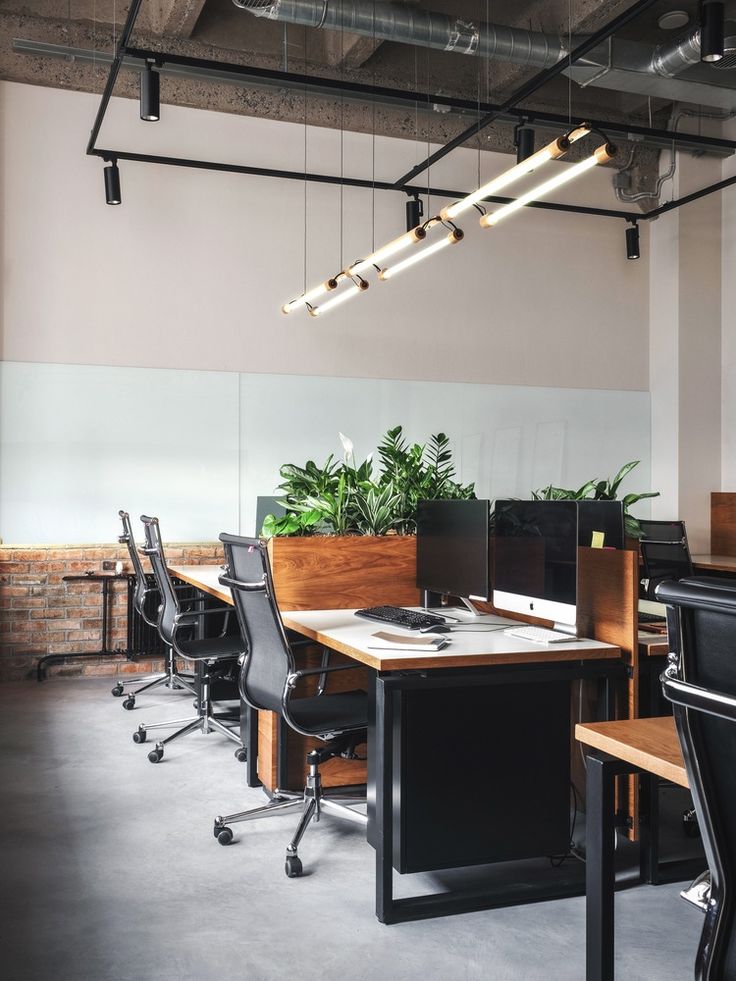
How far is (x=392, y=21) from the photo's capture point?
6246mm

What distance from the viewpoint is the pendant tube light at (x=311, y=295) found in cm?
593

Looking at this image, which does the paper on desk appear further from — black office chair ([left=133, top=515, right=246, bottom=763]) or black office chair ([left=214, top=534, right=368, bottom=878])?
black office chair ([left=133, top=515, right=246, bottom=763])

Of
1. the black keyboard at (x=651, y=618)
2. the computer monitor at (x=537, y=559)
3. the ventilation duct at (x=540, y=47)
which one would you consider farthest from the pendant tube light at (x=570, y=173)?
the ventilation duct at (x=540, y=47)

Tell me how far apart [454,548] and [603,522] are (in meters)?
0.91

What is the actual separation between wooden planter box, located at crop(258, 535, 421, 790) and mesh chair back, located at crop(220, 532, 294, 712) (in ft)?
1.14

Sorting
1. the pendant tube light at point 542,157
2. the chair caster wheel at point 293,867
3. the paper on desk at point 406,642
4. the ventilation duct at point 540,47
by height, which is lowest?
the chair caster wheel at point 293,867

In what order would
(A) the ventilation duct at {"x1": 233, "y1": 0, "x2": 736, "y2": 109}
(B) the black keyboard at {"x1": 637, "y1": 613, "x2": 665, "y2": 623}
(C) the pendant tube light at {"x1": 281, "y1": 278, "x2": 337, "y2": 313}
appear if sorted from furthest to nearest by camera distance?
1. (A) the ventilation duct at {"x1": 233, "y1": 0, "x2": 736, "y2": 109}
2. (C) the pendant tube light at {"x1": 281, "y1": 278, "x2": 337, "y2": 313}
3. (B) the black keyboard at {"x1": 637, "y1": 613, "x2": 665, "y2": 623}

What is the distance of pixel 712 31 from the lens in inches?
168

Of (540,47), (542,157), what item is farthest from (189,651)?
(540,47)

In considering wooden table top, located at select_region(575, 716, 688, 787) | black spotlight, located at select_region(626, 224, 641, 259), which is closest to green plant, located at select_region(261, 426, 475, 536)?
wooden table top, located at select_region(575, 716, 688, 787)

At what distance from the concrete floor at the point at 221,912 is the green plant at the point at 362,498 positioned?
1176 millimetres

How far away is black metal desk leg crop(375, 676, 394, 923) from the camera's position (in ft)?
9.09

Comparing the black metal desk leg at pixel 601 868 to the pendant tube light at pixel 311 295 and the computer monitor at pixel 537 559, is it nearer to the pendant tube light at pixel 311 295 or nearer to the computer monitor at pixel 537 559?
the computer monitor at pixel 537 559

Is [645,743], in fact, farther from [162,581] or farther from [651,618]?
[162,581]
